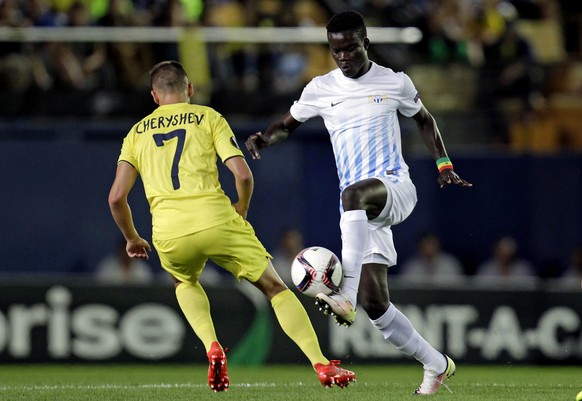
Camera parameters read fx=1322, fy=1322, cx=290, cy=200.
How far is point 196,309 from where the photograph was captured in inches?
344

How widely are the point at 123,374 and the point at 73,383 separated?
1.64m

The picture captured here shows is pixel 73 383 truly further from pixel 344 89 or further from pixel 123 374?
pixel 344 89

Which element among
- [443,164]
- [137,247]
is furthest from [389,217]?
[137,247]

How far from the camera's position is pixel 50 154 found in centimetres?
1527

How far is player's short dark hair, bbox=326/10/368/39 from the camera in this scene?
8.48 metres

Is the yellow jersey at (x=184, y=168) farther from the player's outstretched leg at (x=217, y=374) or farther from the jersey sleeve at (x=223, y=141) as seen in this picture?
the player's outstretched leg at (x=217, y=374)

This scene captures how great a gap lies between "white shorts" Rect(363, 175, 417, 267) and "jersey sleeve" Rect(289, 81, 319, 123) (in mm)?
782

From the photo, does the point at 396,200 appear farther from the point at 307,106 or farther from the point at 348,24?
the point at 348,24

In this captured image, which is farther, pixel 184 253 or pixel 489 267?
pixel 489 267

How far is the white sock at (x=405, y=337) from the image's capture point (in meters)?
8.79

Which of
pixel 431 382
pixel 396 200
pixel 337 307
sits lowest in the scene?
pixel 431 382

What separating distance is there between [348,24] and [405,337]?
211 centimetres

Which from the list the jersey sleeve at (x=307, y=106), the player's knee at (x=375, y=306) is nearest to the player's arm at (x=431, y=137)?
the jersey sleeve at (x=307, y=106)

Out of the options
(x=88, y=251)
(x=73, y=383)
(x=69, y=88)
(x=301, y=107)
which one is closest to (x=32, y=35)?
(x=69, y=88)
